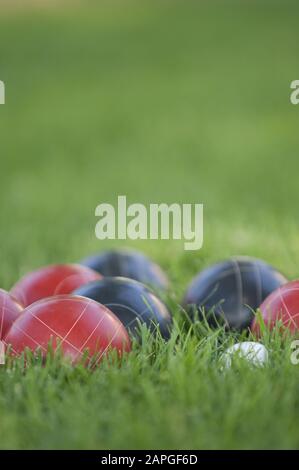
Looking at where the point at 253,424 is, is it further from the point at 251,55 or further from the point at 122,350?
the point at 251,55

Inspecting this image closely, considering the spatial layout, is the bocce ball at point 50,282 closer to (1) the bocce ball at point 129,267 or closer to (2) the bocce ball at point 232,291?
(1) the bocce ball at point 129,267

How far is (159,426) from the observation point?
93.7 inches

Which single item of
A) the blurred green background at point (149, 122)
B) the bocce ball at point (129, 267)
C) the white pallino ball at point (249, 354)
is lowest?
the white pallino ball at point (249, 354)

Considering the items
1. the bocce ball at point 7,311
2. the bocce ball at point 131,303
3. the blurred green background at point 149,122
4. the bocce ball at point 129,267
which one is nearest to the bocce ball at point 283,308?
the bocce ball at point 131,303

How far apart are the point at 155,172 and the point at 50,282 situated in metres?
5.07

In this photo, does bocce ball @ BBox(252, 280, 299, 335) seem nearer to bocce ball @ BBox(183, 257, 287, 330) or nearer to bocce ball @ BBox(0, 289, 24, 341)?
bocce ball @ BBox(183, 257, 287, 330)

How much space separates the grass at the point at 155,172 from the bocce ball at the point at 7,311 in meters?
0.38

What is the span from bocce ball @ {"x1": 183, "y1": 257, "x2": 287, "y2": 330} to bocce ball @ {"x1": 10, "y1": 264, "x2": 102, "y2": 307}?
1.83ft

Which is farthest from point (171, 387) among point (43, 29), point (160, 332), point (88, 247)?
point (43, 29)

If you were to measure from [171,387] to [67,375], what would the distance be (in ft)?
1.35

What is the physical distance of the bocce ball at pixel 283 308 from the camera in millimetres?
3181

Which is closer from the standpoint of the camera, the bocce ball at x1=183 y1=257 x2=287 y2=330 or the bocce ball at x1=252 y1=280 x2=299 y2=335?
the bocce ball at x1=252 y1=280 x2=299 y2=335

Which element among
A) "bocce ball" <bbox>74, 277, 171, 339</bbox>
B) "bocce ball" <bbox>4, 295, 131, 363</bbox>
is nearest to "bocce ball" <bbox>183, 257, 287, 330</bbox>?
"bocce ball" <bbox>74, 277, 171, 339</bbox>

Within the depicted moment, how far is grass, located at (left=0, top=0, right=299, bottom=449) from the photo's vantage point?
2465mm
